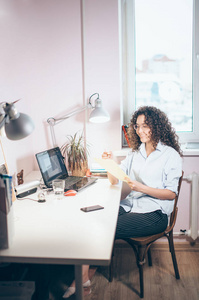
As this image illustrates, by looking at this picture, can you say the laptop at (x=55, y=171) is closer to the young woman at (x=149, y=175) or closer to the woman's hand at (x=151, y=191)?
the young woman at (x=149, y=175)

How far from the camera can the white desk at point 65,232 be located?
1100mm

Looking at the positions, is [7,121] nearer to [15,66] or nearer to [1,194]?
[1,194]

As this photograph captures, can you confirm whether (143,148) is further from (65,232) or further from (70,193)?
(65,232)

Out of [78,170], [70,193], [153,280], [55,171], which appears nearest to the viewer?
[70,193]

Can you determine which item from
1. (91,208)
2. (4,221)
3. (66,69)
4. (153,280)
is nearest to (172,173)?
(91,208)

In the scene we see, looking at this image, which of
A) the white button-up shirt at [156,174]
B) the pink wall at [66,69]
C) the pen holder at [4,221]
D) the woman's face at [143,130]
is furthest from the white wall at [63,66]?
the pen holder at [4,221]

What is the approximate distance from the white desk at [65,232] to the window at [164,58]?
4.20 ft

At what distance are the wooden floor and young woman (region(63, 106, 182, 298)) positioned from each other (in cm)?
21

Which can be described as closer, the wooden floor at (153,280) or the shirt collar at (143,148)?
the wooden floor at (153,280)

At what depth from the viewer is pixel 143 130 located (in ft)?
7.25

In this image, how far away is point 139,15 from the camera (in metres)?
2.77

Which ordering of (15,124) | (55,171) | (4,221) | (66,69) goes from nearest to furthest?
(4,221) < (15,124) < (55,171) < (66,69)

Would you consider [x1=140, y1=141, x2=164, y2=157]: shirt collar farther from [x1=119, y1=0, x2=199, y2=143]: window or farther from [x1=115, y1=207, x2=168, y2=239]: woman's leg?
[x1=119, y1=0, x2=199, y2=143]: window

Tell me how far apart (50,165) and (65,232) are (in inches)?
37.5
